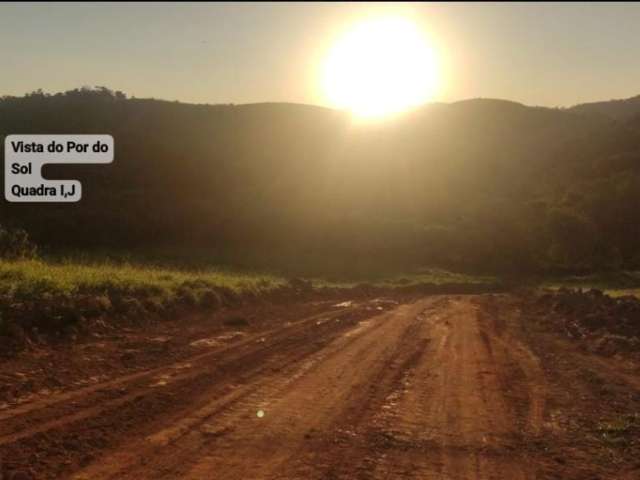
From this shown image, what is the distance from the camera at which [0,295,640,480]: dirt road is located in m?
6.30

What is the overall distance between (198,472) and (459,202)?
8155 cm

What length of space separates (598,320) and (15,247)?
16.1 metres

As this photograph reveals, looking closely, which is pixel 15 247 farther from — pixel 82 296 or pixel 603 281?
pixel 603 281

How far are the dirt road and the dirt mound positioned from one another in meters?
1.48

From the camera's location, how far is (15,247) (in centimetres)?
Result: 2119

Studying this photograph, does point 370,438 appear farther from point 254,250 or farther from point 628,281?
point 254,250

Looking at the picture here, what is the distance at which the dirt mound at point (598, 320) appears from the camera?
14492 mm

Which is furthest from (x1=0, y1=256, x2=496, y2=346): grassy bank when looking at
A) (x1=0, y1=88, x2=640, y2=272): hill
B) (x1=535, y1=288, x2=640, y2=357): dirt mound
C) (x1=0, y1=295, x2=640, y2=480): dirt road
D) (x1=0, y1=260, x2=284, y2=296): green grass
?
(x1=0, y1=88, x2=640, y2=272): hill

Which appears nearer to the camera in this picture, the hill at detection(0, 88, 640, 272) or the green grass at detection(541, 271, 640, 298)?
the green grass at detection(541, 271, 640, 298)

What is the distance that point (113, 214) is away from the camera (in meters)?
59.2

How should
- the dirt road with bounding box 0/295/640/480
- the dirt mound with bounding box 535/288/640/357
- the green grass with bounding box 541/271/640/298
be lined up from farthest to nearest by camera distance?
the green grass with bounding box 541/271/640/298
the dirt mound with bounding box 535/288/640/357
the dirt road with bounding box 0/295/640/480

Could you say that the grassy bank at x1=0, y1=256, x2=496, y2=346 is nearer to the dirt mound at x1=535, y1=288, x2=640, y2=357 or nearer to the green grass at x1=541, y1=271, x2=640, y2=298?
the dirt mound at x1=535, y1=288, x2=640, y2=357

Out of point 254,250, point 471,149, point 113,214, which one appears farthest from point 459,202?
point 113,214

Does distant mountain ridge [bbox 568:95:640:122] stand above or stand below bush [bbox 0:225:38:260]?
above
